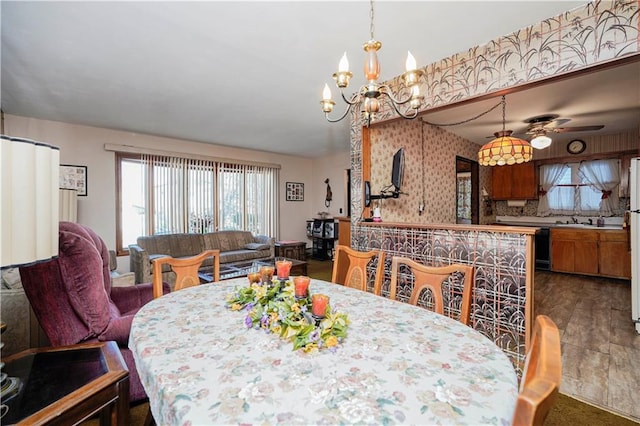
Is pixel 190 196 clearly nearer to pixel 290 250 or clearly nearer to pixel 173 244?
pixel 173 244

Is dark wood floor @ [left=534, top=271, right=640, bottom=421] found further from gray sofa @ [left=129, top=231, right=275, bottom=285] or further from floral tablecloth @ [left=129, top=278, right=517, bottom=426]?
gray sofa @ [left=129, top=231, right=275, bottom=285]

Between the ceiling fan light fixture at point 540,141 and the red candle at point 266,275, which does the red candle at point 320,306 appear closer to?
the red candle at point 266,275

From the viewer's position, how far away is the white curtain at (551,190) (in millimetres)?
5598

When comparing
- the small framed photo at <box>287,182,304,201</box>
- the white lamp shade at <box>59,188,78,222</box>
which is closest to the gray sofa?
the white lamp shade at <box>59,188,78,222</box>

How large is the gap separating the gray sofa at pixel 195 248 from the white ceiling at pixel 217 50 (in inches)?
75.1

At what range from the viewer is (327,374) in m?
0.85

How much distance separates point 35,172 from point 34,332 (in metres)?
1.82

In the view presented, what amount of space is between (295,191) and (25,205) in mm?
6050

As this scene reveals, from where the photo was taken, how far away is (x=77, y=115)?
12.6ft

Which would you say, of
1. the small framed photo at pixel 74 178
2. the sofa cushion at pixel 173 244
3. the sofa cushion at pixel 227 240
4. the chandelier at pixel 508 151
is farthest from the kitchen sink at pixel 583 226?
the small framed photo at pixel 74 178

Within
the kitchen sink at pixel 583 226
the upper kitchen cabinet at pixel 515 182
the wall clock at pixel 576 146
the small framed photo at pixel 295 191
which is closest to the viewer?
the kitchen sink at pixel 583 226

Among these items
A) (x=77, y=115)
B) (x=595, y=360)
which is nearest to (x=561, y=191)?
(x=595, y=360)

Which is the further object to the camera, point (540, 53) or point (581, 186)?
point (581, 186)

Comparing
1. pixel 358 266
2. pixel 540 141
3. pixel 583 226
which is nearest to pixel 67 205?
pixel 358 266
